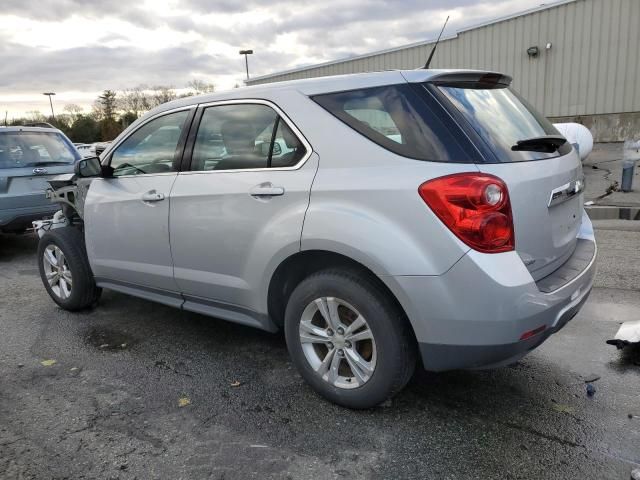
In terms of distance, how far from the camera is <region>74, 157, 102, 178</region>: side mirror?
405 centimetres

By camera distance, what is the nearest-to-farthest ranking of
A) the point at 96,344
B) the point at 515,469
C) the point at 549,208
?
1. the point at 515,469
2. the point at 549,208
3. the point at 96,344

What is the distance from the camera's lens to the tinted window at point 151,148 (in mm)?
3668

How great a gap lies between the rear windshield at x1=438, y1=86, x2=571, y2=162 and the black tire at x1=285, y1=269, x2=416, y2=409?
90cm

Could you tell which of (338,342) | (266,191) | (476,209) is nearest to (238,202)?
(266,191)

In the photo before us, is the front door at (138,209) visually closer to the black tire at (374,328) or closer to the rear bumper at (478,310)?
the black tire at (374,328)

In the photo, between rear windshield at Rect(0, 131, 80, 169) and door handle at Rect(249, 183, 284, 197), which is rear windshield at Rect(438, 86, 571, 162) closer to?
door handle at Rect(249, 183, 284, 197)

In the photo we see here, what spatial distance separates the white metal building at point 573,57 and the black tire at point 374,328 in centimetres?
1837

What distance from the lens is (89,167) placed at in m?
4.05

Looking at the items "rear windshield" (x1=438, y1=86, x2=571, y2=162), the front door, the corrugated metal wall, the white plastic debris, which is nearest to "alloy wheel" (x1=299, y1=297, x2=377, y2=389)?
"rear windshield" (x1=438, y1=86, x2=571, y2=162)

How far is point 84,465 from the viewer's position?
2.50 meters

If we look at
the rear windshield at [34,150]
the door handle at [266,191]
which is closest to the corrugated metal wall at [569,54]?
the rear windshield at [34,150]

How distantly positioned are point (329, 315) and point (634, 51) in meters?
18.6

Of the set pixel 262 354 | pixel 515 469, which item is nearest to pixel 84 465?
pixel 262 354

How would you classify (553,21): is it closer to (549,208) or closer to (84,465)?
(549,208)
